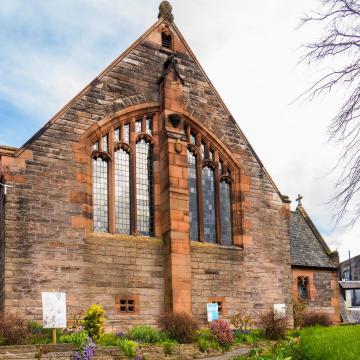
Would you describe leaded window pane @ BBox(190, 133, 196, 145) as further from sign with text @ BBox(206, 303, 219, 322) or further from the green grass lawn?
the green grass lawn

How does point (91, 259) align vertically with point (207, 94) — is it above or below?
below

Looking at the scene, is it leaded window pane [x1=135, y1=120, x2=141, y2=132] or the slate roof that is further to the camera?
the slate roof

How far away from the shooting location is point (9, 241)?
1709 centimetres

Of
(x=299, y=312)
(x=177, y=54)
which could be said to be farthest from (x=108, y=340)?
(x=299, y=312)

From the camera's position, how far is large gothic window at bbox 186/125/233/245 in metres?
21.6

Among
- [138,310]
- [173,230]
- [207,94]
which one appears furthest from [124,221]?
[207,94]

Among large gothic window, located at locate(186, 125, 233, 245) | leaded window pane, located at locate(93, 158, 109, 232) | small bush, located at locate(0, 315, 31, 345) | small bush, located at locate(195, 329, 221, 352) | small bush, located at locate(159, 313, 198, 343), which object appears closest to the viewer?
small bush, located at locate(0, 315, 31, 345)

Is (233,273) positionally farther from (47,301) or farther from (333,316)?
(333,316)

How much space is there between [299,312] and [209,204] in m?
7.77

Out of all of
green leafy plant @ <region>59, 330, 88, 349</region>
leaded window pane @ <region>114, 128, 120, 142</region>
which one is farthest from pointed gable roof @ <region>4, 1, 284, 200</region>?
green leafy plant @ <region>59, 330, 88, 349</region>

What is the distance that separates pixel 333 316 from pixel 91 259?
1554 cm

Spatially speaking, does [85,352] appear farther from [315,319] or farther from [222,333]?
[315,319]

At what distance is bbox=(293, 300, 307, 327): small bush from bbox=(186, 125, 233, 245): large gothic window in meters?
6.01

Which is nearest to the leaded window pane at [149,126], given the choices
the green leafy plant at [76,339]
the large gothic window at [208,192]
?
the large gothic window at [208,192]
